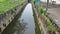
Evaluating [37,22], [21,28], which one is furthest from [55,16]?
[37,22]

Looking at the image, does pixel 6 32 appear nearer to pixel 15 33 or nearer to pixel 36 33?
pixel 15 33

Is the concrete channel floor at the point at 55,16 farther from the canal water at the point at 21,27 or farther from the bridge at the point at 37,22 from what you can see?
the canal water at the point at 21,27

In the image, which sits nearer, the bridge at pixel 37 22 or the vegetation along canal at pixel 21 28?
the bridge at pixel 37 22

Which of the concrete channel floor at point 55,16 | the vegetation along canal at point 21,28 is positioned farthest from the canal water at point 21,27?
the concrete channel floor at point 55,16

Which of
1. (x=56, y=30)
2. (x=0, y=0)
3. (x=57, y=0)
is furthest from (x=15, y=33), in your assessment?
(x=57, y=0)

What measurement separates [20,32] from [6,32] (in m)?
0.99

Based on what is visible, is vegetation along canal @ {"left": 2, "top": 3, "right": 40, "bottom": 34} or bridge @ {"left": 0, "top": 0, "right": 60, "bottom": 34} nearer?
bridge @ {"left": 0, "top": 0, "right": 60, "bottom": 34}

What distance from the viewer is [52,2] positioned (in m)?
16.7

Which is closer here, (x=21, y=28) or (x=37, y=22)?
(x=21, y=28)

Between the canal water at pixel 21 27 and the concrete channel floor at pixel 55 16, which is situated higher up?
the concrete channel floor at pixel 55 16

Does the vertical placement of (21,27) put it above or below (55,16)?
below

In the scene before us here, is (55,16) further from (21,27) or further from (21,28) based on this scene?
(21,27)

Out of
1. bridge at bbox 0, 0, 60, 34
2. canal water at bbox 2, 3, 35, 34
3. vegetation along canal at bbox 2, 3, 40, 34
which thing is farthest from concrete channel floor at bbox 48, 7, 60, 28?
canal water at bbox 2, 3, 35, 34

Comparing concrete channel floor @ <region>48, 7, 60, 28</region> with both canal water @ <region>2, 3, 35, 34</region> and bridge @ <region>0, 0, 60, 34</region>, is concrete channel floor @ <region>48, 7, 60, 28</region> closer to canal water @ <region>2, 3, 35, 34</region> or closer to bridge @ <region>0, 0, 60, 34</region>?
bridge @ <region>0, 0, 60, 34</region>
